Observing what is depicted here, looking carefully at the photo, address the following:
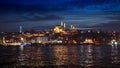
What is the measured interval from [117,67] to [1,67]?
16.2m

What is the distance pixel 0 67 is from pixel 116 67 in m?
16.3

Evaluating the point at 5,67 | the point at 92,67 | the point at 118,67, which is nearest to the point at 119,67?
the point at 118,67

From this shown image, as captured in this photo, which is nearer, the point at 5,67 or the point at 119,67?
the point at 5,67

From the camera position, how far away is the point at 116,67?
49.7 m

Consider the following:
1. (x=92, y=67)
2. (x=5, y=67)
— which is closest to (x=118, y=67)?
(x=92, y=67)

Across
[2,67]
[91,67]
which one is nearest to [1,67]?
[2,67]

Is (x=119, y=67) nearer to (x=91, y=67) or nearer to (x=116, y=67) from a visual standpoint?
(x=116, y=67)

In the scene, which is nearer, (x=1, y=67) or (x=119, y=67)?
(x=1, y=67)

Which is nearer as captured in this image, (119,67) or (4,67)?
(4,67)

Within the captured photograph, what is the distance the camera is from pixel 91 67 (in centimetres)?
5234

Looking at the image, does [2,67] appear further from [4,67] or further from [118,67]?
[118,67]

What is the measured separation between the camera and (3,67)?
A: 145 feet

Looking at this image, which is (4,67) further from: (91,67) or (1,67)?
(91,67)

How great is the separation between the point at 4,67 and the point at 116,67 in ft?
51.5
